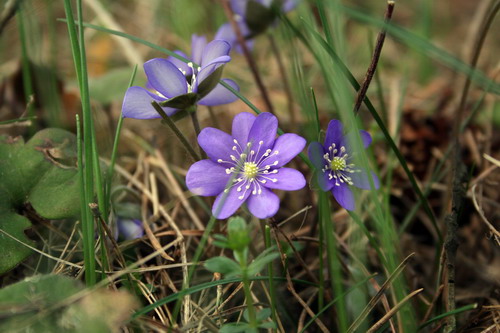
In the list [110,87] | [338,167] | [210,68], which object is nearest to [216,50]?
[210,68]

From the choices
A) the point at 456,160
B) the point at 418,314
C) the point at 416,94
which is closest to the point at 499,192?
the point at 456,160

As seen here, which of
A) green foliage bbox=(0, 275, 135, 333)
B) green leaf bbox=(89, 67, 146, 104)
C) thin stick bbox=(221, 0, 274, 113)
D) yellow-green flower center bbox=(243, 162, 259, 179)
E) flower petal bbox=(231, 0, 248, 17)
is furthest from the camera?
green leaf bbox=(89, 67, 146, 104)

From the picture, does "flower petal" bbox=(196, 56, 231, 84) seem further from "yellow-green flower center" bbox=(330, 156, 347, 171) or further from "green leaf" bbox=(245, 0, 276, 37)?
"green leaf" bbox=(245, 0, 276, 37)

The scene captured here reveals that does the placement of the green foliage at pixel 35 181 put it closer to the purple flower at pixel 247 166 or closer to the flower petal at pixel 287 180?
the purple flower at pixel 247 166

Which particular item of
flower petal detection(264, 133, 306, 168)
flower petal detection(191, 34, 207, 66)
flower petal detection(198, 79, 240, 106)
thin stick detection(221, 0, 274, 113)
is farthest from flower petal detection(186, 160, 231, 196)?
thin stick detection(221, 0, 274, 113)

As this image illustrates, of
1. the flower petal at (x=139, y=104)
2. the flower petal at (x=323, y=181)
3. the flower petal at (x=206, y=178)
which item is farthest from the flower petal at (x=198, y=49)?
the flower petal at (x=323, y=181)

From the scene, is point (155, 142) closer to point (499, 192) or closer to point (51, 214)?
point (51, 214)

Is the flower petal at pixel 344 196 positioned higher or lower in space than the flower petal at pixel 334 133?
lower
